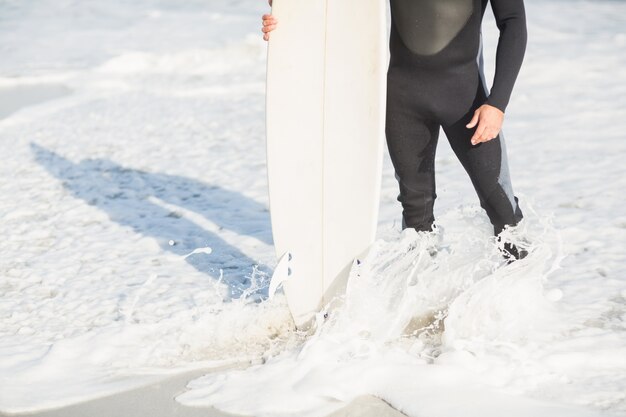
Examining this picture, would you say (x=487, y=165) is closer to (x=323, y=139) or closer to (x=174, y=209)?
(x=323, y=139)

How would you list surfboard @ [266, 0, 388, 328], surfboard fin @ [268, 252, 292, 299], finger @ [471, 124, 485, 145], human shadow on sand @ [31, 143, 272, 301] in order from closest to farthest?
finger @ [471, 124, 485, 145], surfboard @ [266, 0, 388, 328], surfboard fin @ [268, 252, 292, 299], human shadow on sand @ [31, 143, 272, 301]

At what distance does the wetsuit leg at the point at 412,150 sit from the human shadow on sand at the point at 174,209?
2.85 feet

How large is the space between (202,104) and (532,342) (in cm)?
550

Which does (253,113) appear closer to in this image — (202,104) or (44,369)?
(202,104)

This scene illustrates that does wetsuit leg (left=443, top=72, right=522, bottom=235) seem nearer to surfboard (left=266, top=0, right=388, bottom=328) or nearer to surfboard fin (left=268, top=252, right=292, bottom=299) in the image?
surfboard (left=266, top=0, right=388, bottom=328)

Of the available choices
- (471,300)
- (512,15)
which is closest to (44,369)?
(471,300)

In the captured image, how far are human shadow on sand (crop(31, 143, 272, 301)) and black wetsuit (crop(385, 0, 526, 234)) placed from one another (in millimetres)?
1033

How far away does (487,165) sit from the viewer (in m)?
2.62

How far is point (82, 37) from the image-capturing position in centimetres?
1234

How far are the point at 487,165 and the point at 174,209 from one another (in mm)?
2518

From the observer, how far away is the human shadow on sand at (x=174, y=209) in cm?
382

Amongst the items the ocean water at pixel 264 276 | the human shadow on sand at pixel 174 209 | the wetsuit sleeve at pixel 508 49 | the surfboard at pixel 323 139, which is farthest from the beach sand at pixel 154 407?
the wetsuit sleeve at pixel 508 49

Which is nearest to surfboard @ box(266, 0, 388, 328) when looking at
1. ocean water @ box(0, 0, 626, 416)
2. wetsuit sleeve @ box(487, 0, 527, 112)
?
ocean water @ box(0, 0, 626, 416)

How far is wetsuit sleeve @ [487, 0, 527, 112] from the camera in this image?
251cm
